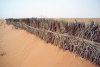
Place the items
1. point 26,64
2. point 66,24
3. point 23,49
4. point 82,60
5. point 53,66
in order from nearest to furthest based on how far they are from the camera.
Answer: point 82,60, point 53,66, point 66,24, point 26,64, point 23,49

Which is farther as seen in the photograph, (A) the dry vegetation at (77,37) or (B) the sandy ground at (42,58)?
(B) the sandy ground at (42,58)

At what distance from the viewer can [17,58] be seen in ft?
18.8

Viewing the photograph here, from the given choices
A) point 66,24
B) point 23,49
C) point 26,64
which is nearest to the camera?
point 66,24

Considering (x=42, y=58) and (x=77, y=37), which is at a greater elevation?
(x=77, y=37)

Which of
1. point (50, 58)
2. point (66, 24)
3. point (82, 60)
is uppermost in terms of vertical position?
point (66, 24)

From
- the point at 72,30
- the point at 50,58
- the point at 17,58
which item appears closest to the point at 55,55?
the point at 50,58

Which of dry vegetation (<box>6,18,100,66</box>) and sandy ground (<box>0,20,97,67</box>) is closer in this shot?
dry vegetation (<box>6,18,100,66</box>)

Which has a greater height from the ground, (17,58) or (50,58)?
(50,58)

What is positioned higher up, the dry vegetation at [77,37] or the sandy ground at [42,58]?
the dry vegetation at [77,37]

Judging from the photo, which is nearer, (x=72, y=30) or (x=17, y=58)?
(x=72, y=30)

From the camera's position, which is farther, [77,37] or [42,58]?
[42,58]

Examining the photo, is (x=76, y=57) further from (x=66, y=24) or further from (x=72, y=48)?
(x=66, y=24)

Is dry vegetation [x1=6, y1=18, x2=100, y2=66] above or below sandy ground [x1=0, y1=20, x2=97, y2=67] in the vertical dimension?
above

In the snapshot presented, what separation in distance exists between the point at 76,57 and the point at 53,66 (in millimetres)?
918
